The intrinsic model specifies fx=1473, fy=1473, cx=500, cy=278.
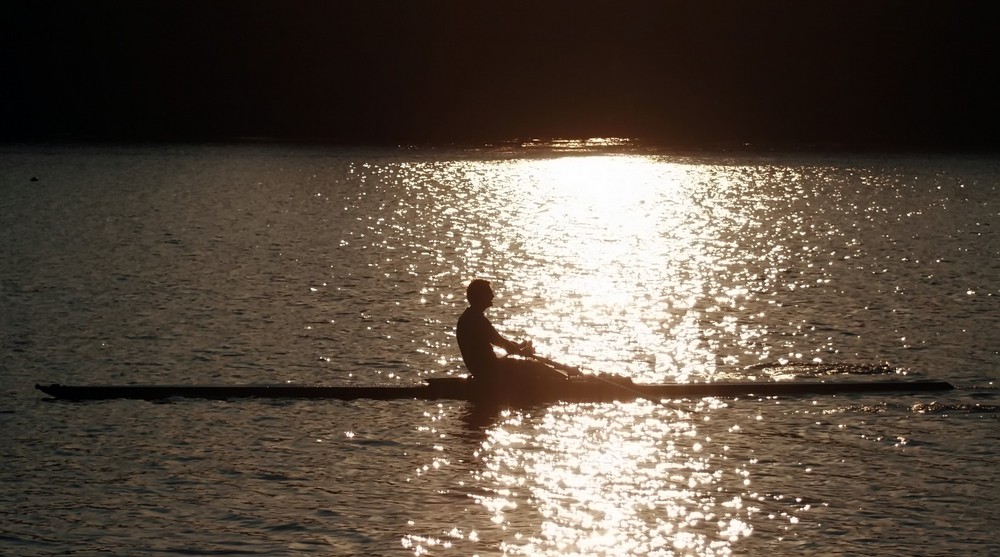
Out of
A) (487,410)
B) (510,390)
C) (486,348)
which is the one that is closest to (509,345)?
(486,348)

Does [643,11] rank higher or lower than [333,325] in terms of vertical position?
higher

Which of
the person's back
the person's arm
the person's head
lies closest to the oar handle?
the person's arm

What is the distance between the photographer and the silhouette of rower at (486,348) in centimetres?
2161

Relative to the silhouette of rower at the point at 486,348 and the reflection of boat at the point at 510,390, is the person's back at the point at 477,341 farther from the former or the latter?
the reflection of boat at the point at 510,390

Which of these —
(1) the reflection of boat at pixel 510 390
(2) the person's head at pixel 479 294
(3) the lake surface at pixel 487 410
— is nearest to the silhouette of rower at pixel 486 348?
(2) the person's head at pixel 479 294

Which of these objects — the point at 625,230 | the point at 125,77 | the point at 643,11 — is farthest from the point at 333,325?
the point at 125,77

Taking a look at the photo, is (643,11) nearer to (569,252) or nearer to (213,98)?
(213,98)

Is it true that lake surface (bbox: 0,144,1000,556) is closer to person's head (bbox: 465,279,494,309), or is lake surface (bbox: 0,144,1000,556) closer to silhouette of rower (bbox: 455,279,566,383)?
silhouette of rower (bbox: 455,279,566,383)

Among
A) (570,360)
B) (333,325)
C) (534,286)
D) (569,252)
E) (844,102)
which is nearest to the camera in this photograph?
(570,360)

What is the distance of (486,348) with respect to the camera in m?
21.9

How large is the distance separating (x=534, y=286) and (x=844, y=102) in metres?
133

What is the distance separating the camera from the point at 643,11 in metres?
167

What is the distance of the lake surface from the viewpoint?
1623 cm

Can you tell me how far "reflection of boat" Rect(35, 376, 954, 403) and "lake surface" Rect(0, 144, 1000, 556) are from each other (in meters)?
0.20
